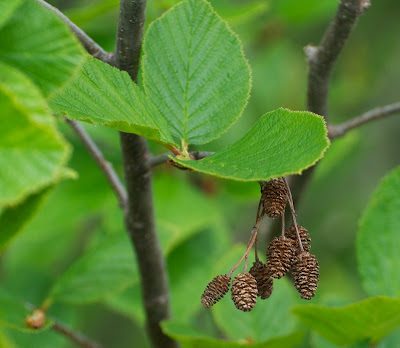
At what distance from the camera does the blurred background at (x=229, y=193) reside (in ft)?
4.19

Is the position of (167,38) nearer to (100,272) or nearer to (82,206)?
(100,272)

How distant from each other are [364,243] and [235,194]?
56 cm

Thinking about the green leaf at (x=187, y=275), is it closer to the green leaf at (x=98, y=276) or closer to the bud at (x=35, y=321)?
the green leaf at (x=98, y=276)

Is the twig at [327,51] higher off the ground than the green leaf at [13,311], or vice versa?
the twig at [327,51]

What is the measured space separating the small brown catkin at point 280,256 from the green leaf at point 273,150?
0.11 m

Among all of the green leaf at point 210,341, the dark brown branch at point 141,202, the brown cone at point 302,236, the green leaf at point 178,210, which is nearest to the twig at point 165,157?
the dark brown branch at point 141,202

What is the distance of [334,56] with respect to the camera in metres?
0.83

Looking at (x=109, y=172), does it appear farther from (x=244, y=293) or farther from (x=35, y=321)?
(x=244, y=293)

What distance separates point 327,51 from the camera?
83 cm

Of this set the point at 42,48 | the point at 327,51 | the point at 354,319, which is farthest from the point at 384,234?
the point at 42,48

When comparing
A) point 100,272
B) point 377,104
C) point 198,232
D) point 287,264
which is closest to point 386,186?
point 287,264

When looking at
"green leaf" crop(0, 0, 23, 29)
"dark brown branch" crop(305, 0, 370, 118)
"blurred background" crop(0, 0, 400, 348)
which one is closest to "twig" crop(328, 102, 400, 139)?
"dark brown branch" crop(305, 0, 370, 118)

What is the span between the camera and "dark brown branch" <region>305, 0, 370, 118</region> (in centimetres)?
78

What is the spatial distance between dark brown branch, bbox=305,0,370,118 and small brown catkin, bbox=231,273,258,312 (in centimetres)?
39
